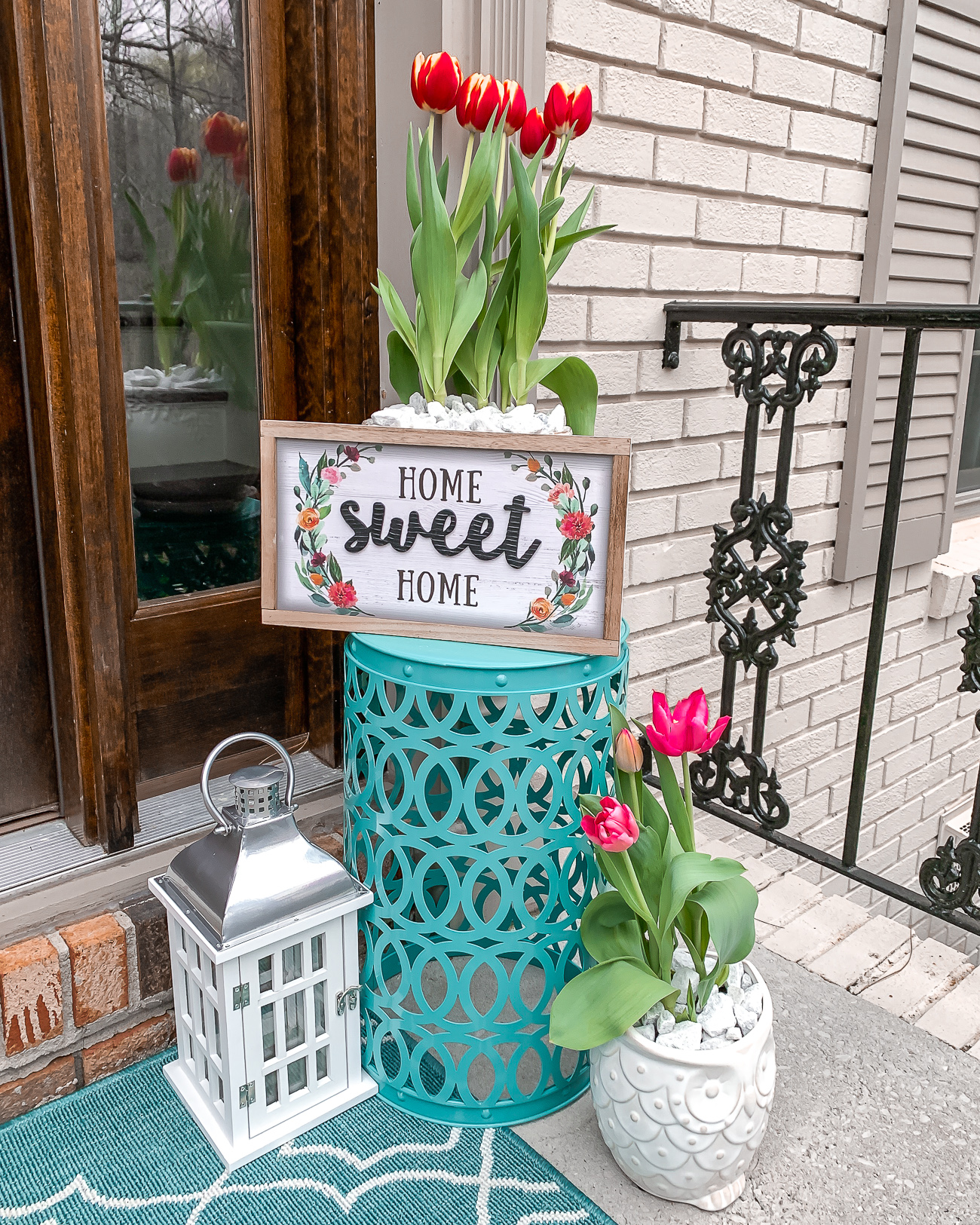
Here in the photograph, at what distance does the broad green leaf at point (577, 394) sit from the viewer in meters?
1.45

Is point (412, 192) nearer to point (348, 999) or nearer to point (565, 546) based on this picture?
point (565, 546)

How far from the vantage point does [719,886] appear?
48.8 inches

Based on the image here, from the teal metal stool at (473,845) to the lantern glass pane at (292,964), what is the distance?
0.38 ft

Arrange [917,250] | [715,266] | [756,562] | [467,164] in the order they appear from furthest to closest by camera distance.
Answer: [917,250] → [715,266] → [756,562] → [467,164]

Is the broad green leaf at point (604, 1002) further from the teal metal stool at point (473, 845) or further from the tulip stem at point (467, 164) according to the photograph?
the tulip stem at point (467, 164)

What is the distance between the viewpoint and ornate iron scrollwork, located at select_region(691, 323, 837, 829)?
5.47 ft

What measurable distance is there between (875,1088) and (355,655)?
962mm

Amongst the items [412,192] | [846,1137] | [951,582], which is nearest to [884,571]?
[846,1137]

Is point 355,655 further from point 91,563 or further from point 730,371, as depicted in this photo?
point 730,371

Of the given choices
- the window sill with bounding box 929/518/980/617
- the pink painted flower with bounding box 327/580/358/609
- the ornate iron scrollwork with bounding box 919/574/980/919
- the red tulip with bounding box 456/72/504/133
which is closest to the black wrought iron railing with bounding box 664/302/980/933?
the ornate iron scrollwork with bounding box 919/574/980/919

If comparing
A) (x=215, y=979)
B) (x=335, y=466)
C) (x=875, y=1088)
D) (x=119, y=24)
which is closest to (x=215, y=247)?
(x=119, y=24)

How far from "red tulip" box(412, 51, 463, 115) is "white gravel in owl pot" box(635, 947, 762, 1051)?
116 centimetres

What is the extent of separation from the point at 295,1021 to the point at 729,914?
0.60 meters

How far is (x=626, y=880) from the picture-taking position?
1.23 meters
